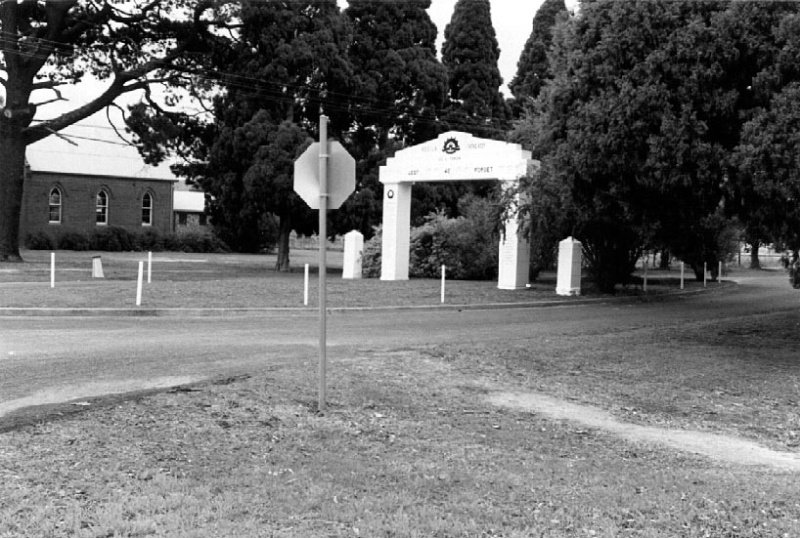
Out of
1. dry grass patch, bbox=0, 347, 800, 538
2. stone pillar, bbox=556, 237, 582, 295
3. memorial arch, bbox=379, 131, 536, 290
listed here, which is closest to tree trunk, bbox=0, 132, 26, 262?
memorial arch, bbox=379, 131, 536, 290

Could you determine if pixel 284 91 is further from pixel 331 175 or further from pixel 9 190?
pixel 331 175

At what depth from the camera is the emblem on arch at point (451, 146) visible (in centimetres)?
2831

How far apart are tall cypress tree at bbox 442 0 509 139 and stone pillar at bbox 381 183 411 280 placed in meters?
13.6

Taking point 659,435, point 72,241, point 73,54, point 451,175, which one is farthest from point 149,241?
point 659,435

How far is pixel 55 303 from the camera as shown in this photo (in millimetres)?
17391

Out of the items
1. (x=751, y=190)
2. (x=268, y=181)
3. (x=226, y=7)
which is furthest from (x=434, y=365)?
(x=226, y=7)

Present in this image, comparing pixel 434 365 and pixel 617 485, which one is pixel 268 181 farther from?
pixel 617 485

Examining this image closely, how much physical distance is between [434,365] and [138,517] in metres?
6.72

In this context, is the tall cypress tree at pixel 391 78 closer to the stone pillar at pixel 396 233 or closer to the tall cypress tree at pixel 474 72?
the tall cypress tree at pixel 474 72

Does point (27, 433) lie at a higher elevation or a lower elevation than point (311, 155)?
lower

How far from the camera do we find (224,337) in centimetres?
1322

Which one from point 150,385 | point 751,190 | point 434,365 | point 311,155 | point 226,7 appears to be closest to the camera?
point 311,155

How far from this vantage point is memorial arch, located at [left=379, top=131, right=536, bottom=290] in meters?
26.7

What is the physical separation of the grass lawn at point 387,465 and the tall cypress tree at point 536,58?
34981 mm
